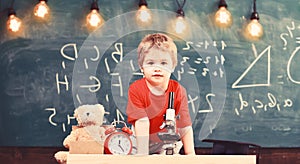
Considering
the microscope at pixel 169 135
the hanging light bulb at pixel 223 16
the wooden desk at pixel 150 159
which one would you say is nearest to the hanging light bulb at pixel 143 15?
the hanging light bulb at pixel 223 16

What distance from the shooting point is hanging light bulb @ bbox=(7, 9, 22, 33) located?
4355mm

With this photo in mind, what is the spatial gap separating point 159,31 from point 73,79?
799mm

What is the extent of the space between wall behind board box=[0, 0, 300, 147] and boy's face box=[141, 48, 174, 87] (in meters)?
1.67

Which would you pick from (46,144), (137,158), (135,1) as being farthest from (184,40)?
(137,158)

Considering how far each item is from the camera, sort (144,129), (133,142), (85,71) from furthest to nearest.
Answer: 1. (85,71)
2. (144,129)
3. (133,142)

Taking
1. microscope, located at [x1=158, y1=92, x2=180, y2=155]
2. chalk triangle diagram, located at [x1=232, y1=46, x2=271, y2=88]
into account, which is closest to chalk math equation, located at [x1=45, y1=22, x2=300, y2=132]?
chalk triangle diagram, located at [x1=232, y1=46, x2=271, y2=88]

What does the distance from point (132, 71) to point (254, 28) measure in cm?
102

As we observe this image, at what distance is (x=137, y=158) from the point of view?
175 cm

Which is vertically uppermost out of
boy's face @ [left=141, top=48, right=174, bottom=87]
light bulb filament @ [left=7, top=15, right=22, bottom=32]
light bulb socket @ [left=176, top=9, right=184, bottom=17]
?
light bulb socket @ [left=176, top=9, right=184, bottom=17]

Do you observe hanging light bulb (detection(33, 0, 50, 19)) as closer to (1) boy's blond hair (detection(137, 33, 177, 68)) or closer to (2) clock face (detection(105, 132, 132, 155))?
(1) boy's blond hair (detection(137, 33, 177, 68))

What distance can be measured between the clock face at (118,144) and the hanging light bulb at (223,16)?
→ 2.53m

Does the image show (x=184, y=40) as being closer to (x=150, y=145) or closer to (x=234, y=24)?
(x=234, y=24)

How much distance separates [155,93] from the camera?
2.72m

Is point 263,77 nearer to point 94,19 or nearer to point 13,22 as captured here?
point 94,19
